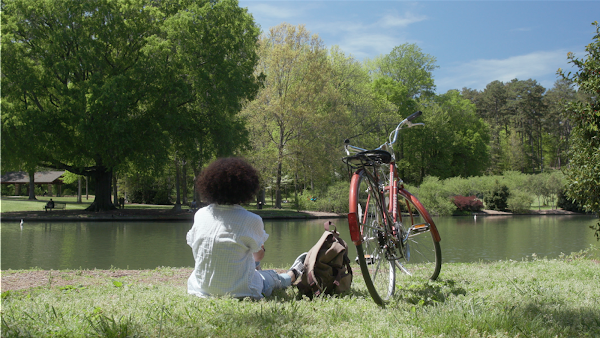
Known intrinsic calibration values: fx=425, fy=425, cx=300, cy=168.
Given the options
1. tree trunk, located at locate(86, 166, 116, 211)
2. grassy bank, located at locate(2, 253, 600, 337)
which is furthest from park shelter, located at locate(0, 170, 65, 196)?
grassy bank, located at locate(2, 253, 600, 337)

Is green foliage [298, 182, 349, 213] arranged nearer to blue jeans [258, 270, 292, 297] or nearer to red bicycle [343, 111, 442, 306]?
red bicycle [343, 111, 442, 306]

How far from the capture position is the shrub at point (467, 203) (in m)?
34.5

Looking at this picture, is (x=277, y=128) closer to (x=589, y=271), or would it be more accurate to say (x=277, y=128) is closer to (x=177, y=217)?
(x=177, y=217)

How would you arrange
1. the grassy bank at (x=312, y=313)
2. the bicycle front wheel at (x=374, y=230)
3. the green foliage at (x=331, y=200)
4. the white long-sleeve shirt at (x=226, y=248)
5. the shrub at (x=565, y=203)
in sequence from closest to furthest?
the grassy bank at (x=312, y=313) < the white long-sleeve shirt at (x=226, y=248) < the bicycle front wheel at (x=374, y=230) < the green foliage at (x=331, y=200) < the shrub at (x=565, y=203)

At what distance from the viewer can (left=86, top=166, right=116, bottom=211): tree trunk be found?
24.8 m

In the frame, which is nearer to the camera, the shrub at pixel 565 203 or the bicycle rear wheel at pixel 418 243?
the bicycle rear wheel at pixel 418 243

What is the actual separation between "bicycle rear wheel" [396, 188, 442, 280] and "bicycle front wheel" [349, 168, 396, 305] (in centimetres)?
24

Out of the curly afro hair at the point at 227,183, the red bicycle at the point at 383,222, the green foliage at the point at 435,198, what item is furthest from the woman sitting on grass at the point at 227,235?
the green foliage at the point at 435,198

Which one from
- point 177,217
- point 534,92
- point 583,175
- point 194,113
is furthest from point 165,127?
point 534,92

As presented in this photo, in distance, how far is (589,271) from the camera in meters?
5.79

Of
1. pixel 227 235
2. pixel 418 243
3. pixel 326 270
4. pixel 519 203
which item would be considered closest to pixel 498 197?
pixel 519 203

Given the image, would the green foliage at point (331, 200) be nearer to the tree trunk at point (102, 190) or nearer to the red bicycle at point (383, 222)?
the tree trunk at point (102, 190)

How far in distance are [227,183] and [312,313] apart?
4.17 feet

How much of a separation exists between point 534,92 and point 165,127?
179 ft
